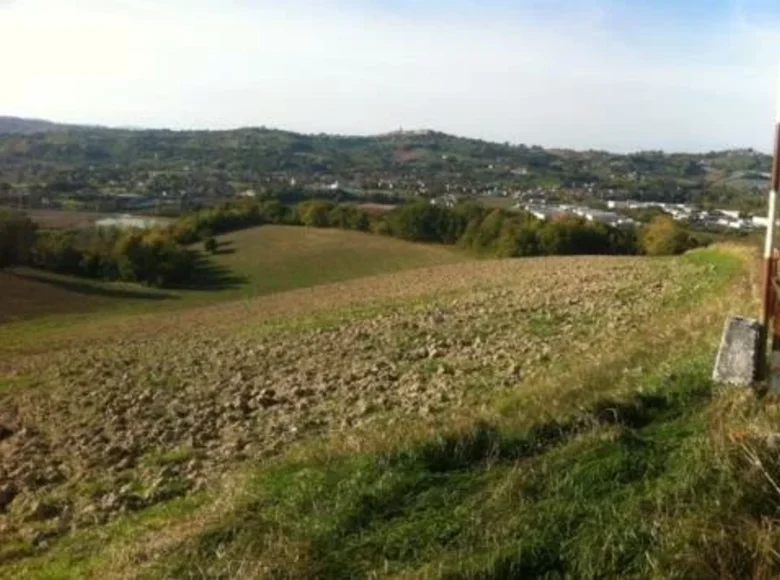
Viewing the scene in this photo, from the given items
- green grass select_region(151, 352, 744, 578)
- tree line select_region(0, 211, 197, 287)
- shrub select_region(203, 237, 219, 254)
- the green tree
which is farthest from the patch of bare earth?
shrub select_region(203, 237, 219, 254)

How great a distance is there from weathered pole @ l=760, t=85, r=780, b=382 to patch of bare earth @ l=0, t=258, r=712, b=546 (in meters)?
4.75

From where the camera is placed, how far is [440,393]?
14.2 m

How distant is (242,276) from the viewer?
6850 centimetres

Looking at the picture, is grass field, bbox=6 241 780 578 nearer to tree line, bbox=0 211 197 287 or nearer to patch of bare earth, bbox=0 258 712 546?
patch of bare earth, bbox=0 258 712 546

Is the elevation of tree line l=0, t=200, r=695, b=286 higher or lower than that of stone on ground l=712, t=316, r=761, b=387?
lower

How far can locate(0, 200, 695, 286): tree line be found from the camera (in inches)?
2525

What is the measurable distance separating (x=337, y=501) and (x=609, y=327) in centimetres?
1277

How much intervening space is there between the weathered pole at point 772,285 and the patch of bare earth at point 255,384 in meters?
4.75

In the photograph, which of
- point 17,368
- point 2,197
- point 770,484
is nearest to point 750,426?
point 770,484

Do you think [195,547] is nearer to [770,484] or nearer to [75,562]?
[75,562]

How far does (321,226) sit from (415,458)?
80567 millimetres

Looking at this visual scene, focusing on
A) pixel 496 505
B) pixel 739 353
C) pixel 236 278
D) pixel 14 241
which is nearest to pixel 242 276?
pixel 236 278

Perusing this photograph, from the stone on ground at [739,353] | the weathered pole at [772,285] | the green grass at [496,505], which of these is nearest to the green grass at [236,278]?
the green grass at [496,505]

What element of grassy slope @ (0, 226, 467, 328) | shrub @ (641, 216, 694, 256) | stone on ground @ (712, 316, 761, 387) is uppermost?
stone on ground @ (712, 316, 761, 387)
